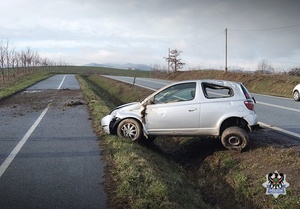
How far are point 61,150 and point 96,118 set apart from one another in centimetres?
423

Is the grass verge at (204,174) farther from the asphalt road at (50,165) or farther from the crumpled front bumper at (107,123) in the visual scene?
the asphalt road at (50,165)

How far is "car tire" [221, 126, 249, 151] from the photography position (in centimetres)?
711

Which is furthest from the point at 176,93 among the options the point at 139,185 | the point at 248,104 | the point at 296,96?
the point at 296,96

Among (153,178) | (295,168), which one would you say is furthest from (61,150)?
(295,168)

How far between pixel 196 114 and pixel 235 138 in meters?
1.02

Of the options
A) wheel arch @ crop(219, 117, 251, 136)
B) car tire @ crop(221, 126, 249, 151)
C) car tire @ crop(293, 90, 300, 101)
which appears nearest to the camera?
car tire @ crop(221, 126, 249, 151)

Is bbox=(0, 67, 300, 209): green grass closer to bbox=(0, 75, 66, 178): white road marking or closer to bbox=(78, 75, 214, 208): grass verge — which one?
bbox=(78, 75, 214, 208): grass verge

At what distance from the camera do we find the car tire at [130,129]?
816 cm

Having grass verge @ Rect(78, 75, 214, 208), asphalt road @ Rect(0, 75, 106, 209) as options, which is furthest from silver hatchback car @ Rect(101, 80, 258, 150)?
asphalt road @ Rect(0, 75, 106, 209)

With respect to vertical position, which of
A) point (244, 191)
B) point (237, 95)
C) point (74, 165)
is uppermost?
point (237, 95)

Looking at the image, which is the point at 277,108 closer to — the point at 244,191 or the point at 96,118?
the point at 96,118

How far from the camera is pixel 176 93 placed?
25.8 feet

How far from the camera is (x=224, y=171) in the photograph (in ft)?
22.9

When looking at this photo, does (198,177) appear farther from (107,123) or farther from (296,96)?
(296,96)
